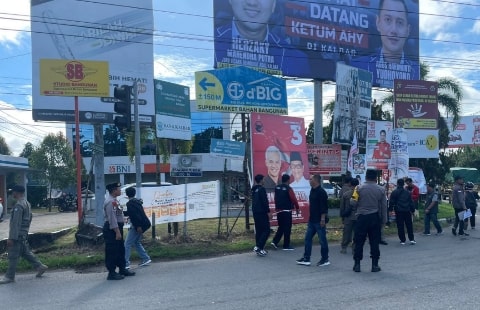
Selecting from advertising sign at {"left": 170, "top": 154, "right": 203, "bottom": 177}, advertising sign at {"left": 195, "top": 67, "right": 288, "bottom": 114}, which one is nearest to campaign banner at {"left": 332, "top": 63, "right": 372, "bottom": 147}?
advertising sign at {"left": 195, "top": 67, "right": 288, "bottom": 114}

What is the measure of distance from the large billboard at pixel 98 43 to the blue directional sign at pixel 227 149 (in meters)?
4.66

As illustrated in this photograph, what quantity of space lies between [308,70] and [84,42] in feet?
33.8

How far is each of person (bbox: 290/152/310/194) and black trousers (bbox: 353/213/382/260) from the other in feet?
20.0

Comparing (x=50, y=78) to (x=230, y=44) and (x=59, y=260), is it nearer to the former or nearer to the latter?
(x=59, y=260)

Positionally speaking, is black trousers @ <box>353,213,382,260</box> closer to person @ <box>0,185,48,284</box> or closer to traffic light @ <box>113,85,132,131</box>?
traffic light @ <box>113,85,132,131</box>

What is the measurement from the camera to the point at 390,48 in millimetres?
26328

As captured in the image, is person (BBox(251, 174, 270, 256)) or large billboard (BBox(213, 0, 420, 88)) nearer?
person (BBox(251, 174, 270, 256))

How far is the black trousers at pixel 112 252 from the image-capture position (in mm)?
9492

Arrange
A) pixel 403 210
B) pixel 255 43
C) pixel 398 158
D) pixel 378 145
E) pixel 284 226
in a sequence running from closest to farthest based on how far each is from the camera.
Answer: pixel 284 226, pixel 403 210, pixel 378 145, pixel 398 158, pixel 255 43

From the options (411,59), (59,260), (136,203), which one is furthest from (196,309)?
(411,59)

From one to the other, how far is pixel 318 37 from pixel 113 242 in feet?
56.1

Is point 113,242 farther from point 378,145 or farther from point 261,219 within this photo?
point 378,145

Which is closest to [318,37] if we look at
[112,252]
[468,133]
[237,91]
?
[237,91]

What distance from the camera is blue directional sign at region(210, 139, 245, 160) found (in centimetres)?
1409
